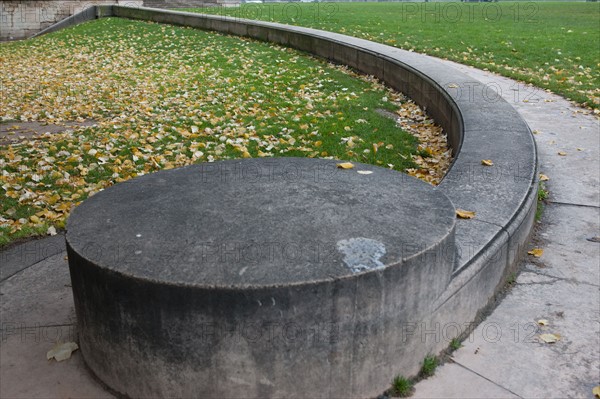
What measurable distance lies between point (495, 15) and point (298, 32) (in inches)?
509

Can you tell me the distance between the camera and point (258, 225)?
2861 mm

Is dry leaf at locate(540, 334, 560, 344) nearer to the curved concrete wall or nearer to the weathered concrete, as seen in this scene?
Result: the curved concrete wall

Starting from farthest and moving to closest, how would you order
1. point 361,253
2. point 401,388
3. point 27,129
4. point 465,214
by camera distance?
point 27,129 → point 465,214 → point 401,388 → point 361,253

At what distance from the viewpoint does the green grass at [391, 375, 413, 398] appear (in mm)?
2723

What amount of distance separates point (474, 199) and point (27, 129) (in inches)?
242

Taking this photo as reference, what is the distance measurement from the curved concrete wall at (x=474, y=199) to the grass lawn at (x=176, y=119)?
53 cm

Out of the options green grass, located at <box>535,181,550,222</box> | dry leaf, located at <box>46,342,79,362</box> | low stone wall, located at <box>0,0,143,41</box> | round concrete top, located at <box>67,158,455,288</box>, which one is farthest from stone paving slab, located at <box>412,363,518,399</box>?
low stone wall, located at <box>0,0,143,41</box>

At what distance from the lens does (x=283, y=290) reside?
2359 millimetres

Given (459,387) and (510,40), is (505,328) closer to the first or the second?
(459,387)

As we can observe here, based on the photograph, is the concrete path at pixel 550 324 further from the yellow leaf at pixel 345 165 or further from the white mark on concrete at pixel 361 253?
the yellow leaf at pixel 345 165

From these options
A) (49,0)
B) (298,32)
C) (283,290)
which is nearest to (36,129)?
(283,290)

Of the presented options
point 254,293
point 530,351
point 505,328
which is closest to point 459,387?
point 530,351

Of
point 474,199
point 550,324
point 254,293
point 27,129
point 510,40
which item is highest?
point 254,293

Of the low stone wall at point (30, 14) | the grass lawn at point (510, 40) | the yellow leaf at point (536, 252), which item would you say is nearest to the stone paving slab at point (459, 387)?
the yellow leaf at point (536, 252)
